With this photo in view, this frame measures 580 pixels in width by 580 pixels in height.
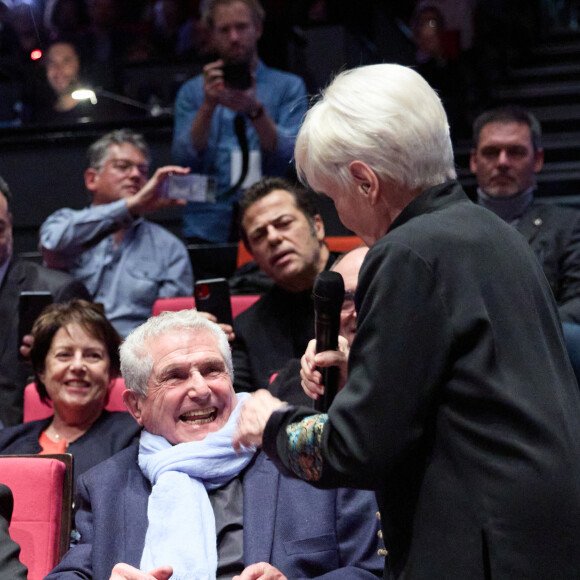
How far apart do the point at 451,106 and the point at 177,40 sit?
1.82 metres

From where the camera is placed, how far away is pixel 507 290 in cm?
112

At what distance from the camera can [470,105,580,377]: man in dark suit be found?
2.91 m

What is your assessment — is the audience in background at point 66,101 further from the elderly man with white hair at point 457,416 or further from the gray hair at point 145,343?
the elderly man with white hair at point 457,416

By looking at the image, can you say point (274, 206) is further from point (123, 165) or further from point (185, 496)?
point (185, 496)

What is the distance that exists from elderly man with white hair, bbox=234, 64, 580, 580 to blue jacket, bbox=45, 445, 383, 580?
0.49 metres

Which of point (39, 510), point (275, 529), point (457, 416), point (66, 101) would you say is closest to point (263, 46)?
point (66, 101)

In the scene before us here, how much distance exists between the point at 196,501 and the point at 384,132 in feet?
2.85

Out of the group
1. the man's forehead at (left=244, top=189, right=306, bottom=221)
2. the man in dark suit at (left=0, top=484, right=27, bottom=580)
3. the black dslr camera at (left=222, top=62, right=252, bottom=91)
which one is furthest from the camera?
the black dslr camera at (left=222, top=62, right=252, bottom=91)

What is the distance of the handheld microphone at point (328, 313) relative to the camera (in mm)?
1243

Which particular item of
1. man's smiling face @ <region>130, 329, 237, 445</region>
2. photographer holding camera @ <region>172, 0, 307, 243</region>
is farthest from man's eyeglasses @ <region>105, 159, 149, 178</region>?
man's smiling face @ <region>130, 329, 237, 445</region>

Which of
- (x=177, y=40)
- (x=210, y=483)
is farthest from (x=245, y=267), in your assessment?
(x=177, y=40)

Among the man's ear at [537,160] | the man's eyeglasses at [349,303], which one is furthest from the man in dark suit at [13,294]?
the man's ear at [537,160]

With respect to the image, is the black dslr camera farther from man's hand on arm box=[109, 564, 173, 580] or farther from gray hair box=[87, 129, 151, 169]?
man's hand on arm box=[109, 564, 173, 580]

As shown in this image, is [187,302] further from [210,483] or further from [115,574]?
[115,574]
